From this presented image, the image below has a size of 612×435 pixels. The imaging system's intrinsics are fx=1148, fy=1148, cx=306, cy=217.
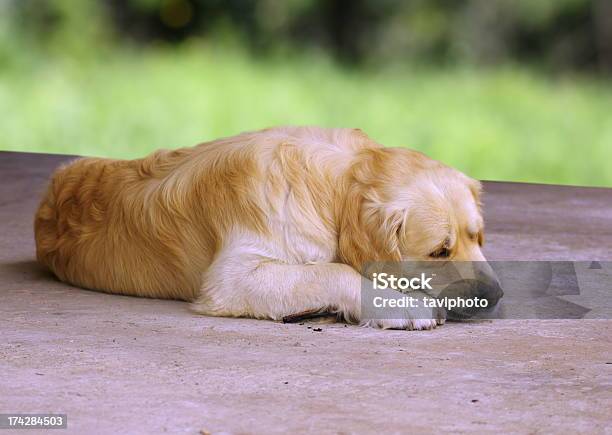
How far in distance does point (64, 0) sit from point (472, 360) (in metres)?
11.1

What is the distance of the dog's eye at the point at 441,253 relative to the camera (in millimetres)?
4246

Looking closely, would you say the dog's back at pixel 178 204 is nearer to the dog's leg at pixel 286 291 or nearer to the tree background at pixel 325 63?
the dog's leg at pixel 286 291

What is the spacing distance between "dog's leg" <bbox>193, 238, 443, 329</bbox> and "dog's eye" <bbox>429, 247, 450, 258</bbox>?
21 cm

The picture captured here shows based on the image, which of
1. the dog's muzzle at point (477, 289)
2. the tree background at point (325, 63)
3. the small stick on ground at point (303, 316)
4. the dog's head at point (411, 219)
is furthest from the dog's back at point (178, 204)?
the tree background at point (325, 63)

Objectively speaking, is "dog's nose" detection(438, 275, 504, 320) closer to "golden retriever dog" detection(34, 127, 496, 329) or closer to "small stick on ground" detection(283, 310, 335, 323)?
"golden retriever dog" detection(34, 127, 496, 329)

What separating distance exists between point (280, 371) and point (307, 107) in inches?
375

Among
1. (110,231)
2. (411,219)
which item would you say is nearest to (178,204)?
(110,231)

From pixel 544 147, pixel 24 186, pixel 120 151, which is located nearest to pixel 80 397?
pixel 24 186

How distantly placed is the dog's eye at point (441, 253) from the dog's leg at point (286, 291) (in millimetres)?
212

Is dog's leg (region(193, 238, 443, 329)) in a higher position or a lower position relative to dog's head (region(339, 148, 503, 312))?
lower

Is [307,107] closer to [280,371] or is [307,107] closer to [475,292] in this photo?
[475,292]

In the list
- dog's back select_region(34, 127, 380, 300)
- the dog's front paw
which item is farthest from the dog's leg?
dog's back select_region(34, 127, 380, 300)

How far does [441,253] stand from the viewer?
167 inches

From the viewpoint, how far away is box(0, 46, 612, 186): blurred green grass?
12305 mm
